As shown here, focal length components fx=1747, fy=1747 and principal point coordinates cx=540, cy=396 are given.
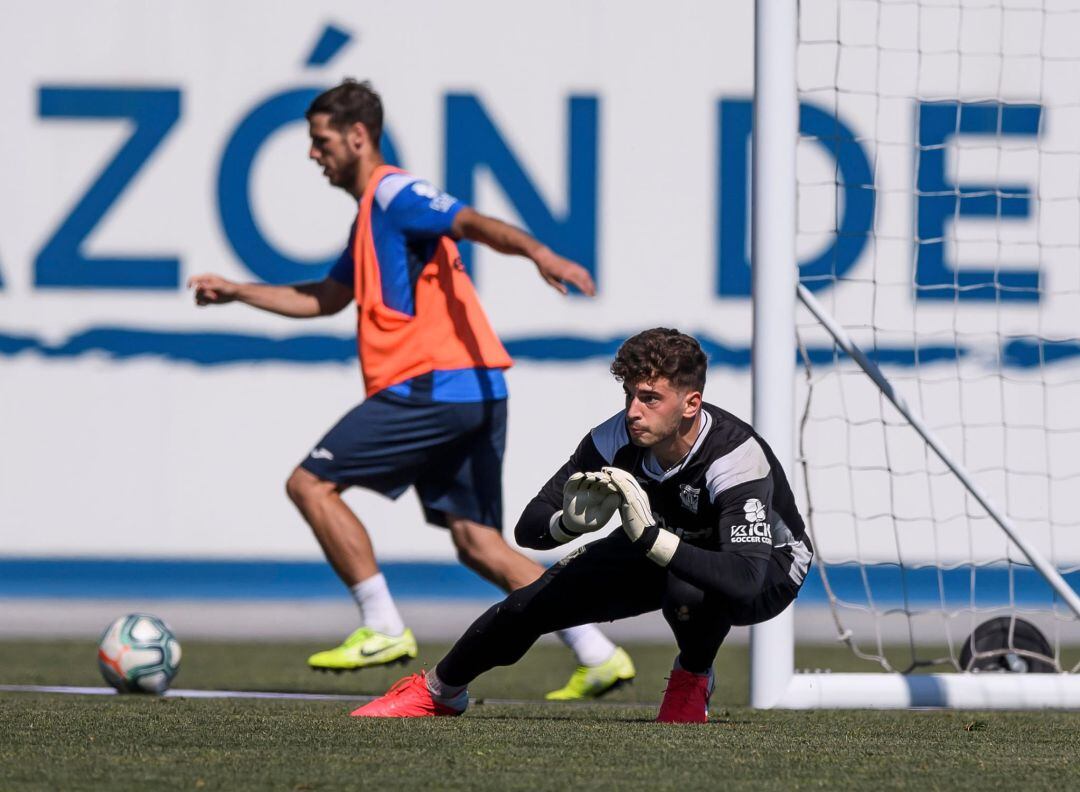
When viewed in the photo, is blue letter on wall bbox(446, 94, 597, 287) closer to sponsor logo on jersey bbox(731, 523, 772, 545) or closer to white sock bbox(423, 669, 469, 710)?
white sock bbox(423, 669, 469, 710)

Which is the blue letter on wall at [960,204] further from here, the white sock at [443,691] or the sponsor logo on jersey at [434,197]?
the white sock at [443,691]

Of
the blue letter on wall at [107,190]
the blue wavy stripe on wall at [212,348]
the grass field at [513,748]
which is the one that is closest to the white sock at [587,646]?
the grass field at [513,748]

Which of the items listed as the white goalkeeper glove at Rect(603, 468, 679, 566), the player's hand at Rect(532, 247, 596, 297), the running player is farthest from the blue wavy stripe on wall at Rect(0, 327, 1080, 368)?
the white goalkeeper glove at Rect(603, 468, 679, 566)

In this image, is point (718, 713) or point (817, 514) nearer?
point (718, 713)

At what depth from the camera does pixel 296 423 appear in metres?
7.62

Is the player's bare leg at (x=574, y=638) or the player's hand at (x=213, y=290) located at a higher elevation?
the player's hand at (x=213, y=290)

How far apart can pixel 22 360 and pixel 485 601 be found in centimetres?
227

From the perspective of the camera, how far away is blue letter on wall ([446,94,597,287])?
766 centimetres

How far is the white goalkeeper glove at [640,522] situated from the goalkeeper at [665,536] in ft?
0.04

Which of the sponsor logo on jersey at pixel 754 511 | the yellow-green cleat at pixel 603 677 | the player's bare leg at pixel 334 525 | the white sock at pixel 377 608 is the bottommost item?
the yellow-green cleat at pixel 603 677

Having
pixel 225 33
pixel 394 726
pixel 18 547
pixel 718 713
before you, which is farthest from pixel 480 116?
pixel 394 726

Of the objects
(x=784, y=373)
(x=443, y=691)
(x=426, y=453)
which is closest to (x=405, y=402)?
(x=426, y=453)

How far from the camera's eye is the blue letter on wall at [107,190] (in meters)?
7.61

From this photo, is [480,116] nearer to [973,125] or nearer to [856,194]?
[856,194]
